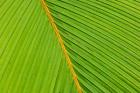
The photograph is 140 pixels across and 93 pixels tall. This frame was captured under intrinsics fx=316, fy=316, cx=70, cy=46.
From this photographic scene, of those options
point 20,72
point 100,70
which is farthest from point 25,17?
point 100,70

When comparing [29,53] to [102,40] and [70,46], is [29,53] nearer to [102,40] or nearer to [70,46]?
[70,46]

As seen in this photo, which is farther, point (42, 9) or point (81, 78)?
point (42, 9)

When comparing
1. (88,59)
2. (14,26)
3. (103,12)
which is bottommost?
(88,59)

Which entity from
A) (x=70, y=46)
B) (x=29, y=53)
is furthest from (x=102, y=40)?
(x=29, y=53)

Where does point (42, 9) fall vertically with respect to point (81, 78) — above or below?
above

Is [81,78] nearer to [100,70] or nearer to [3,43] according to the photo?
[100,70]
